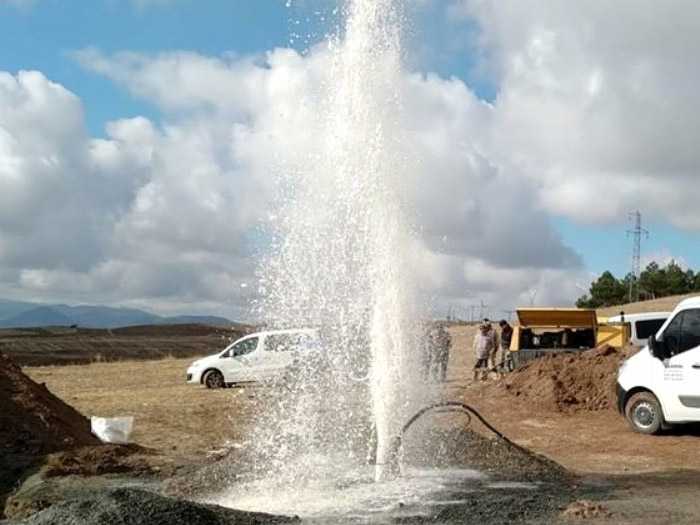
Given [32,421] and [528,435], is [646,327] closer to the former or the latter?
[528,435]

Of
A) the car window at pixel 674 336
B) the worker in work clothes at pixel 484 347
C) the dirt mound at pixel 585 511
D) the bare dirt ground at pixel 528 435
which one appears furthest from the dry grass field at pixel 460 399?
the dirt mound at pixel 585 511

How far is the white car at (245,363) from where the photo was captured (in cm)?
2964

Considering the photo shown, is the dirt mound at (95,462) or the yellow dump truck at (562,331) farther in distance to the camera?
the yellow dump truck at (562,331)

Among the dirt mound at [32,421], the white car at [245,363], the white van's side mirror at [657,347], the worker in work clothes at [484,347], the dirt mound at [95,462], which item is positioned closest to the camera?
the dirt mound at [95,462]

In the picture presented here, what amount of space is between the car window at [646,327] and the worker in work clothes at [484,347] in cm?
450

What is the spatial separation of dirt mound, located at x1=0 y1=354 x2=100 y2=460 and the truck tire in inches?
377

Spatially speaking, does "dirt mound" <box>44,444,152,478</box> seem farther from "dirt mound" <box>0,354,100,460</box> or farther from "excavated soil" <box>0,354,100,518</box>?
"dirt mound" <box>0,354,100,460</box>

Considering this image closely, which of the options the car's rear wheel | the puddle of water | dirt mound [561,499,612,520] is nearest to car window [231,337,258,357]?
the car's rear wheel

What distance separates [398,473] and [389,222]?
10.9ft

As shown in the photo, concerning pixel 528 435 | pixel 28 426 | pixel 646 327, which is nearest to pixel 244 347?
pixel 646 327

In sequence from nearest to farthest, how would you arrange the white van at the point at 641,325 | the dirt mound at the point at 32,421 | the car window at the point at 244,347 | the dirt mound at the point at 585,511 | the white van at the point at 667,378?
1. the dirt mound at the point at 585,511
2. the dirt mound at the point at 32,421
3. the white van at the point at 667,378
4. the car window at the point at 244,347
5. the white van at the point at 641,325

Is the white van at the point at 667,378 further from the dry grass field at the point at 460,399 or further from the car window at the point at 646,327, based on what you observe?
the car window at the point at 646,327

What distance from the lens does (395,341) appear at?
1309cm

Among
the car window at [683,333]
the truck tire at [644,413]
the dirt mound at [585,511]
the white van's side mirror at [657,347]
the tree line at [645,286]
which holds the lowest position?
the dirt mound at [585,511]
